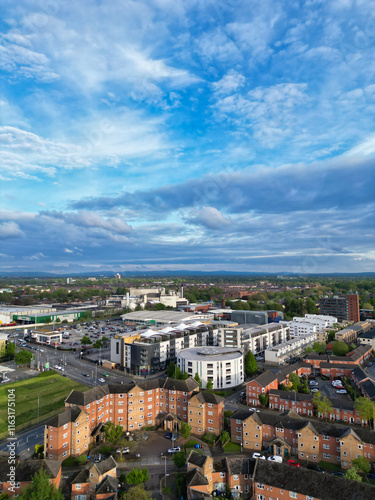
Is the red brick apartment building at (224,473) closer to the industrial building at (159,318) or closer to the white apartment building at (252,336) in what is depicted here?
the white apartment building at (252,336)

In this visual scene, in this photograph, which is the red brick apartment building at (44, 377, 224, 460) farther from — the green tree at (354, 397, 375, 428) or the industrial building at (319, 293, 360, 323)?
the industrial building at (319, 293, 360, 323)

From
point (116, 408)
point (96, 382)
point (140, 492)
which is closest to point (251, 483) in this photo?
point (140, 492)

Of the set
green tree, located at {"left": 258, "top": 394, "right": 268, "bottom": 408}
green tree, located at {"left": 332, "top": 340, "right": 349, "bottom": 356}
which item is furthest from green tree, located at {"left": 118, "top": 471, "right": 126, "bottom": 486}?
green tree, located at {"left": 332, "top": 340, "right": 349, "bottom": 356}

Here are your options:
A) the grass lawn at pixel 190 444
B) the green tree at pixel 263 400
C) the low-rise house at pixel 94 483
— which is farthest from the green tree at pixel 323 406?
the low-rise house at pixel 94 483

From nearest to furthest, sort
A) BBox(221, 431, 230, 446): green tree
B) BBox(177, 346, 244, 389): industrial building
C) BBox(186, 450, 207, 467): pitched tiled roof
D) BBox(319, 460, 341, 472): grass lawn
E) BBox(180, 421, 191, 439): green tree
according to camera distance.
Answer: BBox(186, 450, 207, 467): pitched tiled roof → BBox(319, 460, 341, 472): grass lawn → BBox(221, 431, 230, 446): green tree → BBox(180, 421, 191, 439): green tree → BBox(177, 346, 244, 389): industrial building

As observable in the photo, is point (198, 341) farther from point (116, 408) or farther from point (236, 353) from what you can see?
point (116, 408)

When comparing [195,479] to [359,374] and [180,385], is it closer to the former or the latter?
[180,385]

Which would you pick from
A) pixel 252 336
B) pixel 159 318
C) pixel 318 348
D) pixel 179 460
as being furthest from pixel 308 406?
pixel 159 318

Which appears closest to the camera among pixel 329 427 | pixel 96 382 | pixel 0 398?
pixel 329 427
